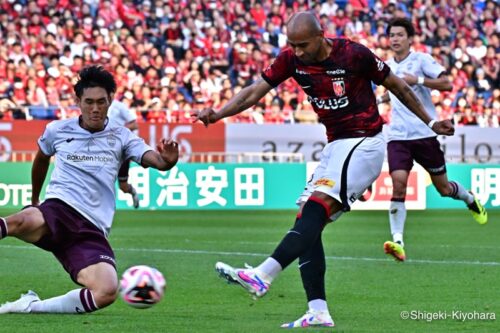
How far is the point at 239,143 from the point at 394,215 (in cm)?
1326

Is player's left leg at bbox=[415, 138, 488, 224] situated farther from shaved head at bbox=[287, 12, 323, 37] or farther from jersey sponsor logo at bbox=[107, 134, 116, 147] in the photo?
shaved head at bbox=[287, 12, 323, 37]

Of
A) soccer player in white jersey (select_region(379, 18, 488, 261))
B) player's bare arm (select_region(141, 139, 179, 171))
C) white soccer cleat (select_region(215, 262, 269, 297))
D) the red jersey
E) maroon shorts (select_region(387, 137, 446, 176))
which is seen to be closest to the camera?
white soccer cleat (select_region(215, 262, 269, 297))

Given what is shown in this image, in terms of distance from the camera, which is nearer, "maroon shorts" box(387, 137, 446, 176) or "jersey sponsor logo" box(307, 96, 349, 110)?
"jersey sponsor logo" box(307, 96, 349, 110)

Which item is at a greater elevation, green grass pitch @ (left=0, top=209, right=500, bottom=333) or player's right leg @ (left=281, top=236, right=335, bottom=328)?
player's right leg @ (left=281, top=236, right=335, bottom=328)

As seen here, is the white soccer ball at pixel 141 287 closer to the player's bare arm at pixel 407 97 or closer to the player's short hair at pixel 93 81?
the player's short hair at pixel 93 81

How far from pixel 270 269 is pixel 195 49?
21.5 metres

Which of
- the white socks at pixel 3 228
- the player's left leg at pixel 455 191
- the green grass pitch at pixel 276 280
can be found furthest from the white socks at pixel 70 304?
the player's left leg at pixel 455 191

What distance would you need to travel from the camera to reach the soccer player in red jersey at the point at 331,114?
7867mm

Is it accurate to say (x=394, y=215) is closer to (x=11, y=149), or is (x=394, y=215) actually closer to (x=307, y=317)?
(x=307, y=317)

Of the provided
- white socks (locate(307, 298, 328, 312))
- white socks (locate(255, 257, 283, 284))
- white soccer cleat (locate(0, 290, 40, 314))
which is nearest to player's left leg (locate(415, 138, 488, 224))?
white socks (locate(307, 298, 328, 312))

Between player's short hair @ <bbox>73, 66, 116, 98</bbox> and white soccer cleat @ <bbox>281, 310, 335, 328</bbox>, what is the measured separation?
82.2 inches

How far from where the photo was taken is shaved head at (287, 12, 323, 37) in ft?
25.5

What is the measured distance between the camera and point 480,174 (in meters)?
25.7

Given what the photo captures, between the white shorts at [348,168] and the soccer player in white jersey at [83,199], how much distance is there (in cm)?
111
